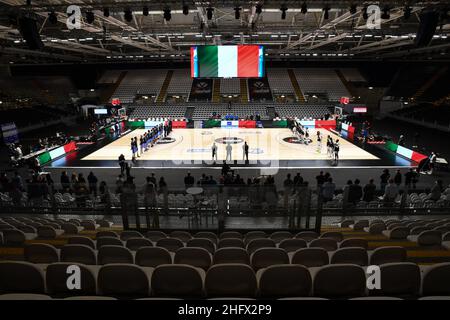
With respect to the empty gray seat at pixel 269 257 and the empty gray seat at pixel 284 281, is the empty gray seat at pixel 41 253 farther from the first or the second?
the empty gray seat at pixel 284 281

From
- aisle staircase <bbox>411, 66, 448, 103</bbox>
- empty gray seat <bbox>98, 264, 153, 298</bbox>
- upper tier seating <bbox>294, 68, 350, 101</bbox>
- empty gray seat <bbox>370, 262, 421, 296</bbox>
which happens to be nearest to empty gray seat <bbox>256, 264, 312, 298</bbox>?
empty gray seat <bbox>370, 262, 421, 296</bbox>

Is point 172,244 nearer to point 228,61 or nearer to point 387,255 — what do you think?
point 387,255

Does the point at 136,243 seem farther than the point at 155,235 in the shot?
No

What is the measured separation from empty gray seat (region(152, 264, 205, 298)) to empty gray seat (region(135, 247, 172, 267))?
88 centimetres

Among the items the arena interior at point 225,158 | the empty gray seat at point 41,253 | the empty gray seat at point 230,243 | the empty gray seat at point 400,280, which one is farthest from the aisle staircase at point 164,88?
the empty gray seat at point 400,280

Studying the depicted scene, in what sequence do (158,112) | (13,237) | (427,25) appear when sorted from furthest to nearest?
(158,112) < (427,25) < (13,237)

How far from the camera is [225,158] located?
61.3ft

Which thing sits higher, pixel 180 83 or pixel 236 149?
pixel 180 83

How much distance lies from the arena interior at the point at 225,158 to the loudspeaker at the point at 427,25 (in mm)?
86

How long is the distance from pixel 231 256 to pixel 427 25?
42.2 ft

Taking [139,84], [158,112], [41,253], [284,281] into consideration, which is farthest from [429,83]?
[41,253]

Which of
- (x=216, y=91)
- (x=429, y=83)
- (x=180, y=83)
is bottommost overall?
(x=216, y=91)

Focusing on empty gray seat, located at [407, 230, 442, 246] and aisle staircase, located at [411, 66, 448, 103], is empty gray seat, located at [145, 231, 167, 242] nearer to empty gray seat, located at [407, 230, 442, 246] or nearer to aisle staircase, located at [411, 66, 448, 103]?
empty gray seat, located at [407, 230, 442, 246]
